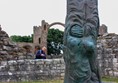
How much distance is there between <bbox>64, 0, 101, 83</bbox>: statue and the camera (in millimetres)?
6902

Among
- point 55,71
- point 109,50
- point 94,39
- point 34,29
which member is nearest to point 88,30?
point 94,39

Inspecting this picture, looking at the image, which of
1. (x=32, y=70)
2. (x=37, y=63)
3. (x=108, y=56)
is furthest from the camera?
(x=108, y=56)

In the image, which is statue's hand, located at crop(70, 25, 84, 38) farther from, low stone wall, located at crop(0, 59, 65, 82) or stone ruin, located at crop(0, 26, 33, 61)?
stone ruin, located at crop(0, 26, 33, 61)

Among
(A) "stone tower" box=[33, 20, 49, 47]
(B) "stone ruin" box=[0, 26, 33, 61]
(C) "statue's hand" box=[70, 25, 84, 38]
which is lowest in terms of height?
(C) "statue's hand" box=[70, 25, 84, 38]

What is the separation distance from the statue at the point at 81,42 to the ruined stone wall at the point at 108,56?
902cm

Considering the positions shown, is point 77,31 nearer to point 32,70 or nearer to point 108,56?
point 32,70

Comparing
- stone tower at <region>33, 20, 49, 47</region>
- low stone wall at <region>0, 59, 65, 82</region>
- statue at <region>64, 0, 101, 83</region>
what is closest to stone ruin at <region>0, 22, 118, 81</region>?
low stone wall at <region>0, 59, 65, 82</region>

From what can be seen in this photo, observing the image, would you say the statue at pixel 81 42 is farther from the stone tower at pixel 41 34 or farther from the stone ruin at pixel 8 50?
the stone tower at pixel 41 34

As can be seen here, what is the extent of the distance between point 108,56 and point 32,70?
323 cm

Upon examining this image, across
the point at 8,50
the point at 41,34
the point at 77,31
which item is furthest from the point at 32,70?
the point at 41,34

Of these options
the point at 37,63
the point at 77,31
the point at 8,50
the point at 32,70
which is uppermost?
the point at 8,50

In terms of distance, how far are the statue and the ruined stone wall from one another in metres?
9.02

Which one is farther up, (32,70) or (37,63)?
(37,63)

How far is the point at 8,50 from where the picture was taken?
1702 centimetres
